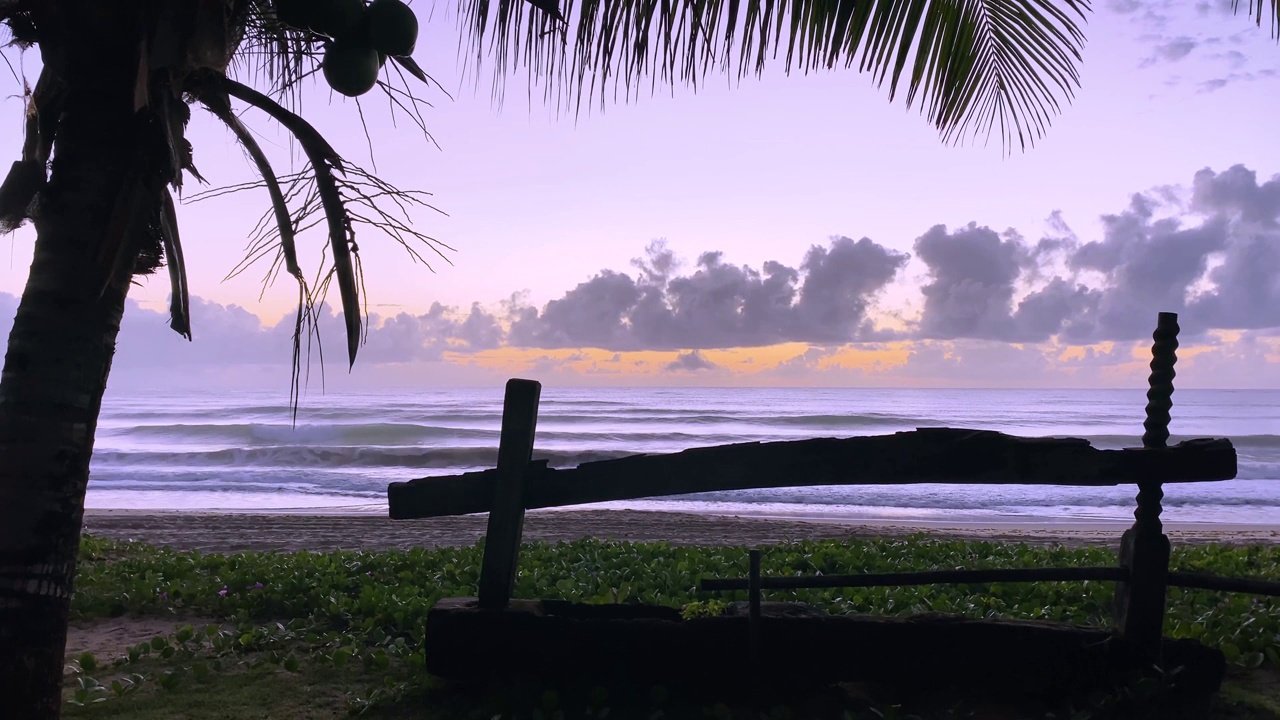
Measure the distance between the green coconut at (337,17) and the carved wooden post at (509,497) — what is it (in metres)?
1.60

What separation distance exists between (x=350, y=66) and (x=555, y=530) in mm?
10217

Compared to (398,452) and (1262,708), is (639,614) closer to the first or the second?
(1262,708)

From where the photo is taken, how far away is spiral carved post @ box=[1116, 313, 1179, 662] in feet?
10.9

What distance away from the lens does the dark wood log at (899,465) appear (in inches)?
123

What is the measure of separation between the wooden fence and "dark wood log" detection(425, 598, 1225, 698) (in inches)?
5.3

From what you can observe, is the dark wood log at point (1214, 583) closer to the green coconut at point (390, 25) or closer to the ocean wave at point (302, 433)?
the green coconut at point (390, 25)

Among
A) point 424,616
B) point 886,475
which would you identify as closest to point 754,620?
point 886,475

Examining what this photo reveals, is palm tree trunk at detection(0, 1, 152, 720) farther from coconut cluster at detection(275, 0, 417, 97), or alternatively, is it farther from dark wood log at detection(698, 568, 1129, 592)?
dark wood log at detection(698, 568, 1129, 592)

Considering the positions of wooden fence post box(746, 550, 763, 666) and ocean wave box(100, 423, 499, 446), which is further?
ocean wave box(100, 423, 499, 446)

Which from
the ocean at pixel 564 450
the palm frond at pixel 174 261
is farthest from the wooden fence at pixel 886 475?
the ocean at pixel 564 450

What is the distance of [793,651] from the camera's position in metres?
3.37

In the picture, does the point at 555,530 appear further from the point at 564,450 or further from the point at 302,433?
the point at 302,433

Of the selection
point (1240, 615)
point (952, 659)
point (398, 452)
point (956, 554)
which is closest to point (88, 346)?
point (952, 659)

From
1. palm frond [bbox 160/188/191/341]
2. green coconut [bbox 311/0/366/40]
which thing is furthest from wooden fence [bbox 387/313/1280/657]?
green coconut [bbox 311/0/366/40]
